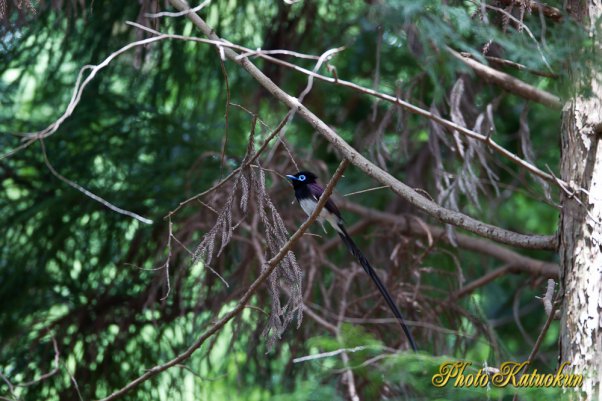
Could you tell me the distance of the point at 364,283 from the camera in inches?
253

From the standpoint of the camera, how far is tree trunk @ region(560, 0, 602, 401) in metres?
3.19

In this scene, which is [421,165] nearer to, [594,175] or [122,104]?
[122,104]

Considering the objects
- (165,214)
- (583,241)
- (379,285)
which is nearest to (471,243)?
Result: (165,214)

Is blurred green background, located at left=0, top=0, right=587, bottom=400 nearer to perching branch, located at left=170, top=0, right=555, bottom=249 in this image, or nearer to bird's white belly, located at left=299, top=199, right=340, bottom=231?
bird's white belly, located at left=299, top=199, right=340, bottom=231

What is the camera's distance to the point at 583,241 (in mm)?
3297

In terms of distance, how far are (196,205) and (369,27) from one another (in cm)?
234

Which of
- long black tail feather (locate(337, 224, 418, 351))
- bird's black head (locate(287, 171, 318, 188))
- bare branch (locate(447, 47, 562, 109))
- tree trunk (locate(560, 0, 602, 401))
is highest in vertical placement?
bare branch (locate(447, 47, 562, 109))

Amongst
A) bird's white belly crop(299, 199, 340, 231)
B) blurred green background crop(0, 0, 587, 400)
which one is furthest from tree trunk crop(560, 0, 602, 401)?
bird's white belly crop(299, 199, 340, 231)

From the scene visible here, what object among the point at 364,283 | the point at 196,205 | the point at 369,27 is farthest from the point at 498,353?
the point at 369,27

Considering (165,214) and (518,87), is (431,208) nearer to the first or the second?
(518,87)

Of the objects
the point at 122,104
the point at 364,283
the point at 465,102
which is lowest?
the point at 364,283

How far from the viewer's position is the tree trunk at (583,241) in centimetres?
319

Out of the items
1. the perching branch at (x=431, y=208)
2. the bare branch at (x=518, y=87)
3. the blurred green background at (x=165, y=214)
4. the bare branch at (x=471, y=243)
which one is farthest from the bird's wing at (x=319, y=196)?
the perching branch at (x=431, y=208)

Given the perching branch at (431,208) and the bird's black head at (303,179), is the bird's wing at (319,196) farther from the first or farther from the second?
the perching branch at (431,208)
